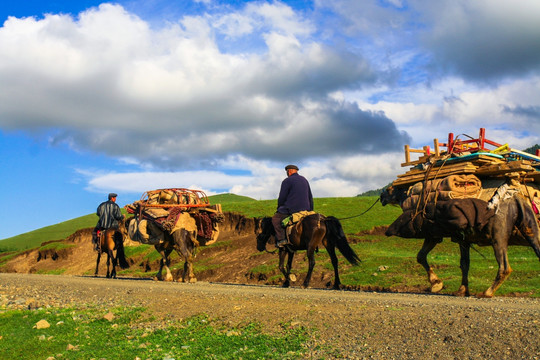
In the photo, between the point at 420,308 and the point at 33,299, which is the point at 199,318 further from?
the point at 33,299

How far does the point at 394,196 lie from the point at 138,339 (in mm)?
8838

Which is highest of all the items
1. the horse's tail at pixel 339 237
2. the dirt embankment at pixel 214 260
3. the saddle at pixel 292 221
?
the saddle at pixel 292 221

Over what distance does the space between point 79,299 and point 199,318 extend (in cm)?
496

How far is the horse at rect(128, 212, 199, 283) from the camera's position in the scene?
56.5 feet

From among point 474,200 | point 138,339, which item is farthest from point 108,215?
point 474,200

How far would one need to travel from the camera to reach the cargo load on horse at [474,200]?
10.8 meters

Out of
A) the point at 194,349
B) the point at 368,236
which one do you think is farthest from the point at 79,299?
the point at 368,236

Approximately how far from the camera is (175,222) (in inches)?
683

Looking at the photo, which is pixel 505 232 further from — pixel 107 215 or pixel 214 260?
pixel 214 260

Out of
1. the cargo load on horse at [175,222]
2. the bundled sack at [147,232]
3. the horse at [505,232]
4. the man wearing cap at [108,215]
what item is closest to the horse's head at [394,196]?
the horse at [505,232]

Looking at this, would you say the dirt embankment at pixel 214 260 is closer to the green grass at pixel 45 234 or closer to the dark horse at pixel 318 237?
the dark horse at pixel 318 237

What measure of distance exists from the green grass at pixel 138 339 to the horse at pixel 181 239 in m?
7.23

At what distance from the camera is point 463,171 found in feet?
38.9

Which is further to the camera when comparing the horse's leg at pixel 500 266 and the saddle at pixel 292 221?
the saddle at pixel 292 221
